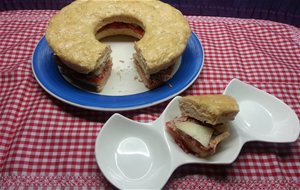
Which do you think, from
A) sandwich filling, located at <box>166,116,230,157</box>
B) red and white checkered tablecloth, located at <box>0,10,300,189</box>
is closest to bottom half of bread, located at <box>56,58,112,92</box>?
red and white checkered tablecloth, located at <box>0,10,300,189</box>

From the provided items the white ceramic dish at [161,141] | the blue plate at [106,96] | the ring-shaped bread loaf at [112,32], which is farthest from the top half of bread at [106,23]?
the white ceramic dish at [161,141]

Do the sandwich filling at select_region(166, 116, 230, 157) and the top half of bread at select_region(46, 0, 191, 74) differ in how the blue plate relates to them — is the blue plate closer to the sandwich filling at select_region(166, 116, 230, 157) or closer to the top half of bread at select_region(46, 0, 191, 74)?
the top half of bread at select_region(46, 0, 191, 74)

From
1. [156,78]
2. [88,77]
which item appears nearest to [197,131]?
[156,78]

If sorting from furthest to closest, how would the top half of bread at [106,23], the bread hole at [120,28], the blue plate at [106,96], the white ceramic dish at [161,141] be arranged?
the bread hole at [120,28] < the top half of bread at [106,23] < the blue plate at [106,96] < the white ceramic dish at [161,141]

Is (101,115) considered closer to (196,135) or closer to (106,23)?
(196,135)

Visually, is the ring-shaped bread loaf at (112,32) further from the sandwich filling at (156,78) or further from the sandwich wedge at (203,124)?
the sandwich wedge at (203,124)

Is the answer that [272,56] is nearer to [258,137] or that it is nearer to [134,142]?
[258,137]
